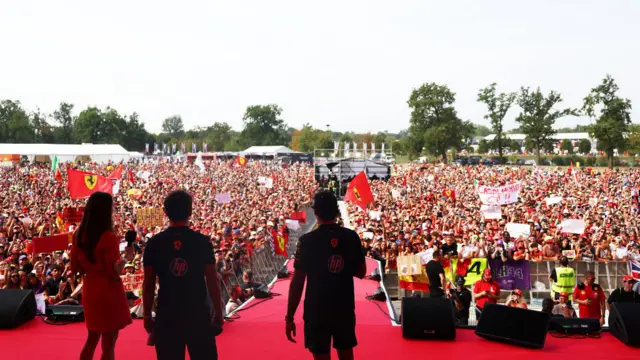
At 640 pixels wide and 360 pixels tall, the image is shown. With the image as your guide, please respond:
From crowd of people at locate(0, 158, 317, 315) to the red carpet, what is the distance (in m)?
1.44

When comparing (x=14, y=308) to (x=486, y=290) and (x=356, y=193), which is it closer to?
(x=486, y=290)

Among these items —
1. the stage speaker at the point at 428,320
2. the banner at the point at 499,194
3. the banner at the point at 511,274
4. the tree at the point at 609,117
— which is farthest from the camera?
the tree at the point at 609,117

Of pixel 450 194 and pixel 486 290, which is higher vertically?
pixel 450 194

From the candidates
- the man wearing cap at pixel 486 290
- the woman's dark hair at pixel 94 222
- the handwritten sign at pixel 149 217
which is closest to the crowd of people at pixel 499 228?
the man wearing cap at pixel 486 290

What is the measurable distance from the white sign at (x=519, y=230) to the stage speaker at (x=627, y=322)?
995 cm

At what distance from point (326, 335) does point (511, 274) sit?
9.53m

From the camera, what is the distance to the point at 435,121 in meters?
82.4

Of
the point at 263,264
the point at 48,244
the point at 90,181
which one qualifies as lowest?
the point at 263,264

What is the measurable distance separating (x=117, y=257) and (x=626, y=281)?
643 cm

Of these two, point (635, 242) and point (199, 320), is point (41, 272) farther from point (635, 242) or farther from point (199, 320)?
point (635, 242)

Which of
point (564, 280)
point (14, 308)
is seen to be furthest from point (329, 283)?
point (564, 280)

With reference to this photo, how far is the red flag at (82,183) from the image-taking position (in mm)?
16969

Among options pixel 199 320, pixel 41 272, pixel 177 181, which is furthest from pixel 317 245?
pixel 177 181

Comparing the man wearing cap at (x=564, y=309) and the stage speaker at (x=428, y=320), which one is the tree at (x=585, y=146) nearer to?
the man wearing cap at (x=564, y=309)
